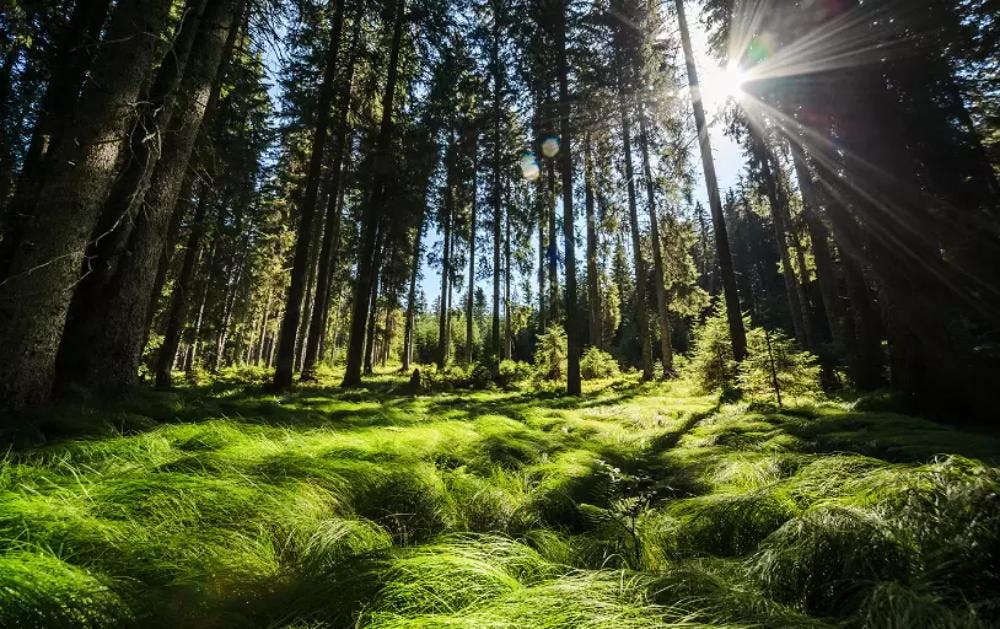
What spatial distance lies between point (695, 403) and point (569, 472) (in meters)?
6.57

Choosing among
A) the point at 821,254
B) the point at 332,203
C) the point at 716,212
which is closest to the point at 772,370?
the point at 716,212

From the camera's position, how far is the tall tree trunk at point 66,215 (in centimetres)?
347

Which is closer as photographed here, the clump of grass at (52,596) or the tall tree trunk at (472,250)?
the clump of grass at (52,596)

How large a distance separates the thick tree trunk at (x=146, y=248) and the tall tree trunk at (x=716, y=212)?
1065cm

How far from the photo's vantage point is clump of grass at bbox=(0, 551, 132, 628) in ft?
3.52

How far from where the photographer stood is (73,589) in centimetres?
119

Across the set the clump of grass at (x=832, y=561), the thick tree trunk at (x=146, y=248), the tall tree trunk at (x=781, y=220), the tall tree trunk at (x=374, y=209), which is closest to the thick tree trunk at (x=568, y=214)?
the tall tree trunk at (x=374, y=209)

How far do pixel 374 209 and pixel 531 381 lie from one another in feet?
27.4

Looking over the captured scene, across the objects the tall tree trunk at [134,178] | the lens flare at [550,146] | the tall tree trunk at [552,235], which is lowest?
the tall tree trunk at [134,178]

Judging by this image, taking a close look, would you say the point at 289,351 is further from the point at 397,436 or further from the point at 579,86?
the point at 579,86

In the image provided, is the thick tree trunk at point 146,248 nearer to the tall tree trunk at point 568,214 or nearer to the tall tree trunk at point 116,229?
the tall tree trunk at point 116,229

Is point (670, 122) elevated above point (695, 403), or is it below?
above

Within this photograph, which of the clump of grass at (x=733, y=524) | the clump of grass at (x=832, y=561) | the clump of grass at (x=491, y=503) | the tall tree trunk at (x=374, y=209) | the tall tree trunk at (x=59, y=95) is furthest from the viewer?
the tall tree trunk at (x=374, y=209)


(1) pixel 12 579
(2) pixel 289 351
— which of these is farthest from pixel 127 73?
(2) pixel 289 351
